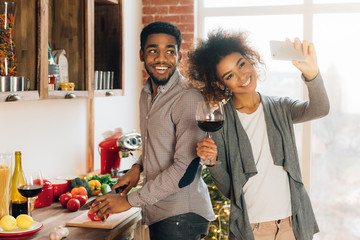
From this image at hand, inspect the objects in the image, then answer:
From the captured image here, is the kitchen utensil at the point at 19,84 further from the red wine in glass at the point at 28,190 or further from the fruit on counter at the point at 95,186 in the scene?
the fruit on counter at the point at 95,186

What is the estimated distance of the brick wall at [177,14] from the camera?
388cm

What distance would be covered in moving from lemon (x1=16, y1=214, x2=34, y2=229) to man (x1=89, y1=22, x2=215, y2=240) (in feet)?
0.97

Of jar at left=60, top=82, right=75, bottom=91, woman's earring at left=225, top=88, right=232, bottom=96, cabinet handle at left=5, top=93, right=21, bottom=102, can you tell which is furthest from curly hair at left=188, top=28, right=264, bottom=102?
cabinet handle at left=5, top=93, right=21, bottom=102

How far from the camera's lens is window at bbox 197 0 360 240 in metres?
3.84

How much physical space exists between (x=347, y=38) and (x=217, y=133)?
2527mm

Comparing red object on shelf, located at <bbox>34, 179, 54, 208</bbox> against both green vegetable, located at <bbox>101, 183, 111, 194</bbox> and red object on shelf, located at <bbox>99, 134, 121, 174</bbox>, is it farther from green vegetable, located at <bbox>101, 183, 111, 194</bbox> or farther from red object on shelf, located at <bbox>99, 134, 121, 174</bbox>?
red object on shelf, located at <bbox>99, 134, 121, 174</bbox>

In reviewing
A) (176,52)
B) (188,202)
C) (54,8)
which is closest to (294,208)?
(188,202)

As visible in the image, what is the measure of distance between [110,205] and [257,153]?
0.63 metres

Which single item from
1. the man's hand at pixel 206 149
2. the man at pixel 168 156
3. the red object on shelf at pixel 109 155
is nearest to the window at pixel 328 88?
the red object on shelf at pixel 109 155

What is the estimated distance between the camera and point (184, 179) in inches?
67.9

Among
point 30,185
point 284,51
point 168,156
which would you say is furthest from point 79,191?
point 284,51

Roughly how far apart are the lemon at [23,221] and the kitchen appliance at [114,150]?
1.10 m

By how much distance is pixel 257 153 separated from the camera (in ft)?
5.90

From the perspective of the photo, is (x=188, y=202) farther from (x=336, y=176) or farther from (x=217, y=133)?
(x=336, y=176)
